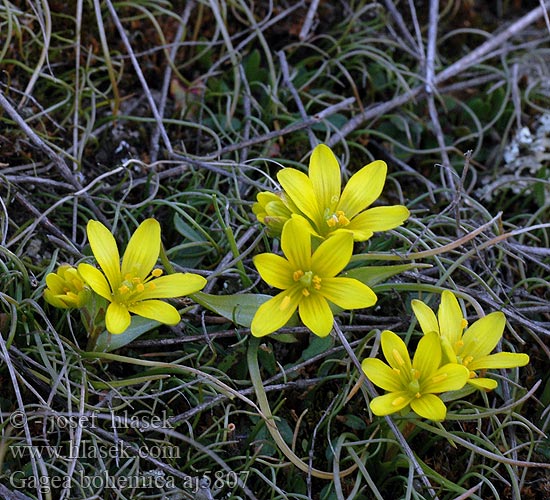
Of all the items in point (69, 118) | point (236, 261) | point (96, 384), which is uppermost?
point (69, 118)

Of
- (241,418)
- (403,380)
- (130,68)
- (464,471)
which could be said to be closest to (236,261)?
(241,418)

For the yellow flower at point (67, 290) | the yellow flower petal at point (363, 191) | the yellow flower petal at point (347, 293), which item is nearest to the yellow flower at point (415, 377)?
the yellow flower petal at point (347, 293)

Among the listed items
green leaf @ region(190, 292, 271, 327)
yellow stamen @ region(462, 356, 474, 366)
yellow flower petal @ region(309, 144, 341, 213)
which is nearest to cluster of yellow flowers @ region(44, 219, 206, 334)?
green leaf @ region(190, 292, 271, 327)

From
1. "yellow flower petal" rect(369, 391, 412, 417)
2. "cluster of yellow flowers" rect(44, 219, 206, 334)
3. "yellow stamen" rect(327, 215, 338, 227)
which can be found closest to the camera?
"yellow flower petal" rect(369, 391, 412, 417)

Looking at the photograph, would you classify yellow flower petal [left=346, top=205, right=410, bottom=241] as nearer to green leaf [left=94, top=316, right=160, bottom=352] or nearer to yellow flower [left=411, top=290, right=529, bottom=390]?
yellow flower [left=411, top=290, right=529, bottom=390]

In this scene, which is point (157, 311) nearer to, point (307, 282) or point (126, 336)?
point (126, 336)

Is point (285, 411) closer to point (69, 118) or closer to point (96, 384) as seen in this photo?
point (96, 384)

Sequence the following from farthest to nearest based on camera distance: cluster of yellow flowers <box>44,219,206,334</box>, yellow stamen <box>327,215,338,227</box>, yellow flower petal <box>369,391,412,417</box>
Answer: yellow stamen <box>327,215,338,227</box>
cluster of yellow flowers <box>44,219,206,334</box>
yellow flower petal <box>369,391,412,417</box>
